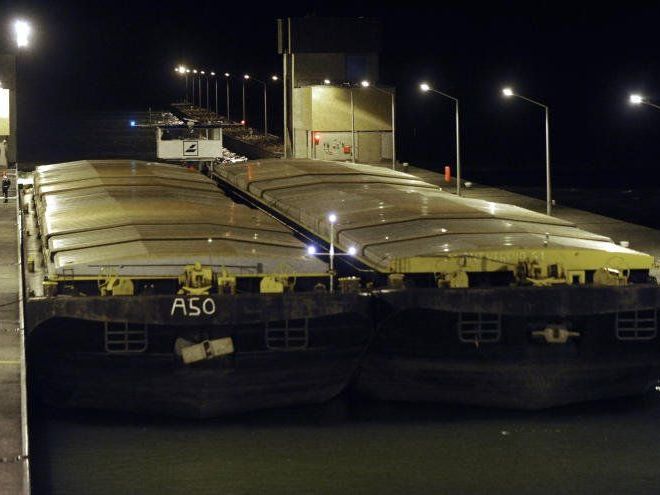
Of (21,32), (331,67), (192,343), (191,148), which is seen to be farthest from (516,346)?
(331,67)

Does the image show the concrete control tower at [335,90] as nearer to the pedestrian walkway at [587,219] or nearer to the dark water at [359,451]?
the pedestrian walkway at [587,219]

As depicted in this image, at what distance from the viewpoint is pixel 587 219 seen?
6116cm

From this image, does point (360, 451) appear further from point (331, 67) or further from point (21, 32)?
point (331, 67)

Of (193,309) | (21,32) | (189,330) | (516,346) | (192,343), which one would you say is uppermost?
(21,32)

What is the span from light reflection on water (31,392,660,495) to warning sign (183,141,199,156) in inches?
1353

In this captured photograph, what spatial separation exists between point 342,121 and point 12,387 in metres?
58.5

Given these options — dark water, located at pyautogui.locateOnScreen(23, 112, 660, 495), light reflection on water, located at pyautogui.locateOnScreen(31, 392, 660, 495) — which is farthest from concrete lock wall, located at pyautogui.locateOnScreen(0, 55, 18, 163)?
light reflection on water, located at pyautogui.locateOnScreen(31, 392, 660, 495)

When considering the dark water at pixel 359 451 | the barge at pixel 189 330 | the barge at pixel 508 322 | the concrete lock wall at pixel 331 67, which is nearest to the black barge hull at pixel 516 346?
the barge at pixel 508 322

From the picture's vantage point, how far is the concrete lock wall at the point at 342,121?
87.0 meters

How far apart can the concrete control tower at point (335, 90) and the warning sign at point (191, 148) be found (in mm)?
18039

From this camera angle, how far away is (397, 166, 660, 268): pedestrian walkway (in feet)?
174

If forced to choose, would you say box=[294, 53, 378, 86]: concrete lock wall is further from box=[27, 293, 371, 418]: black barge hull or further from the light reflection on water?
box=[27, 293, 371, 418]: black barge hull

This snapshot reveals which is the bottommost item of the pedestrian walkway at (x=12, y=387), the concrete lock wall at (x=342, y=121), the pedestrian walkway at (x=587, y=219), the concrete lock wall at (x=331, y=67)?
the pedestrian walkway at (x=12, y=387)

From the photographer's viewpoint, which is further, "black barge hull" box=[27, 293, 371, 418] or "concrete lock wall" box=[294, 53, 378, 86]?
"concrete lock wall" box=[294, 53, 378, 86]
